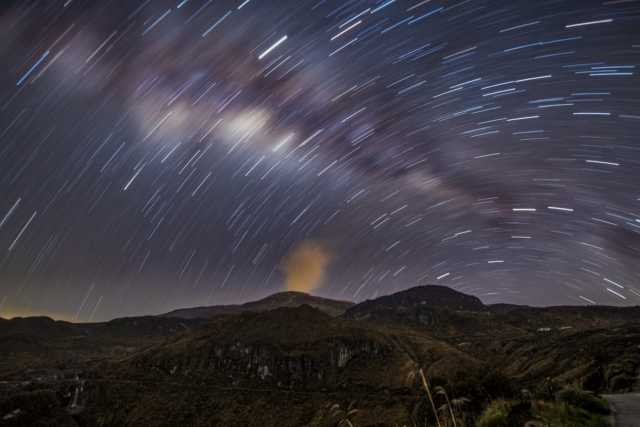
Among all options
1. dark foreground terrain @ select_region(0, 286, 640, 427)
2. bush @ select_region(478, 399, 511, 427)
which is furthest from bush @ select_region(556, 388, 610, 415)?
dark foreground terrain @ select_region(0, 286, 640, 427)

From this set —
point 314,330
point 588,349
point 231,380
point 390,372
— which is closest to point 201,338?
point 231,380

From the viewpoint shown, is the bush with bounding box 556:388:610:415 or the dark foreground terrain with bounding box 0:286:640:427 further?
the dark foreground terrain with bounding box 0:286:640:427

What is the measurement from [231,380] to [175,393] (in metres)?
20.9

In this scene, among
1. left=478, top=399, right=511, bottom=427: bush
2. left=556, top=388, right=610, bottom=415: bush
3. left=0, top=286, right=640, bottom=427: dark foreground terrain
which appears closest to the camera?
left=478, top=399, right=511, bottom=427: bush

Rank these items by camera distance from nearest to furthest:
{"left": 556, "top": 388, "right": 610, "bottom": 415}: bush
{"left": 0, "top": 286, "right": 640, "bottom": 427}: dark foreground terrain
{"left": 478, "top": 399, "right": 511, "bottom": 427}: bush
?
{"left": 478, "top": 399, "right": 511, "bottom": 427}: bush → {"left": 556, "top": 388, "right": 610, "bottom": 415}: bush → {"left": 0, "top": 286, "right": 640, "bottom": 427}: dark foreground terrain

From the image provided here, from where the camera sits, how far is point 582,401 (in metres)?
9.28

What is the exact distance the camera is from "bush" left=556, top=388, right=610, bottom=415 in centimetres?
871

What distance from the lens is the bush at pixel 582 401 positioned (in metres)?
8.71

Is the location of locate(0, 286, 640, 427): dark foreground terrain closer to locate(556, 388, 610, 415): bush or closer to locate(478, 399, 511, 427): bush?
locate(556, 388, 610, 415): bush

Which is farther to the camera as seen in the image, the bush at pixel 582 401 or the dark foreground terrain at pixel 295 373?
the dark foreground terrain at pixel 295 373

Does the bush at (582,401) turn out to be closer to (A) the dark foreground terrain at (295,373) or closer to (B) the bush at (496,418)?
(B) the bush at (496,418)

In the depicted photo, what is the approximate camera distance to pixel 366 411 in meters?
55.8

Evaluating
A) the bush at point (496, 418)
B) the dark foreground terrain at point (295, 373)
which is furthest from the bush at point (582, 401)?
the dark foreground terrain at point (295, 373)

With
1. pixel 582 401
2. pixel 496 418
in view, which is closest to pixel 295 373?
pixel 582 401
